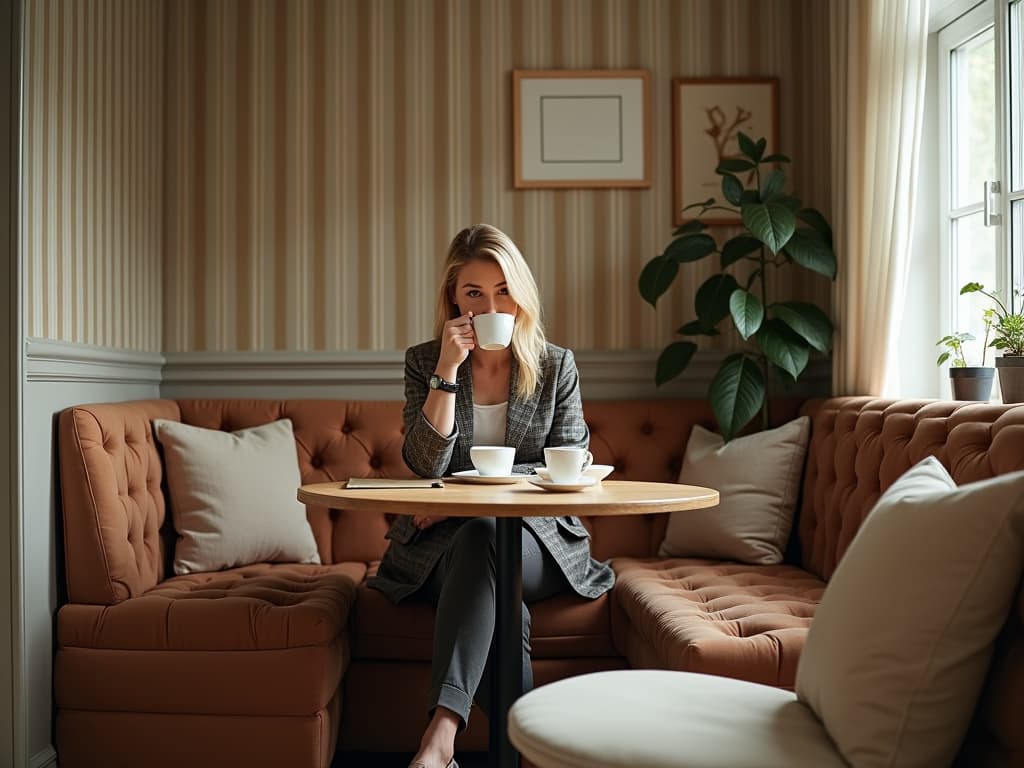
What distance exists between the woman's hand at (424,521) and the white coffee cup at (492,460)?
0.95 feet

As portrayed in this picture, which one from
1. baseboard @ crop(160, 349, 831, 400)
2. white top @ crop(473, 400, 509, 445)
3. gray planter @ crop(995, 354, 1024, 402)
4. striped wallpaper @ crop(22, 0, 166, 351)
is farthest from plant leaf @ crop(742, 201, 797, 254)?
striped wallpaper @ crop(22, 0, 166, 351)

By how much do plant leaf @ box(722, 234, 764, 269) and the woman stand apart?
73 cm

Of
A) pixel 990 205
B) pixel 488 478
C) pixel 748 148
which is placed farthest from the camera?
pixel 748 148

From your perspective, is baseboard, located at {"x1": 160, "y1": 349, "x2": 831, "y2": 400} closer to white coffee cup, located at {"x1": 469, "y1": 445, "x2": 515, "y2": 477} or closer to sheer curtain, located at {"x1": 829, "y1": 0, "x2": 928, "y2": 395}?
sheer curtain, located at {"x1": 829, "y1": 0, "x2": 928, "y2": 395}

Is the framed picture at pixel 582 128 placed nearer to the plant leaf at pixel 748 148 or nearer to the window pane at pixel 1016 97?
the plant leaf at pixel 748 148

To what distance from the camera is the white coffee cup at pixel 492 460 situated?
196 cm

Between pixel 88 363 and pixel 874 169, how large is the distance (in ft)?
6.98

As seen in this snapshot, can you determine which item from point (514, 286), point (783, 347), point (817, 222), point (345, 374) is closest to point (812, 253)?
point (817, 222)

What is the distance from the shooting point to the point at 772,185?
9.32 ft

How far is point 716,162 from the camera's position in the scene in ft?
10.5

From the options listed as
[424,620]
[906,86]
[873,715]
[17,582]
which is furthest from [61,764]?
[906,86]

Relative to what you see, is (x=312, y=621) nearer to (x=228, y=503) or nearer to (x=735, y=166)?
(x=228, y=503)

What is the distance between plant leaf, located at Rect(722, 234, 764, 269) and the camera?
9.57 feet

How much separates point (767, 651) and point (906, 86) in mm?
1569
